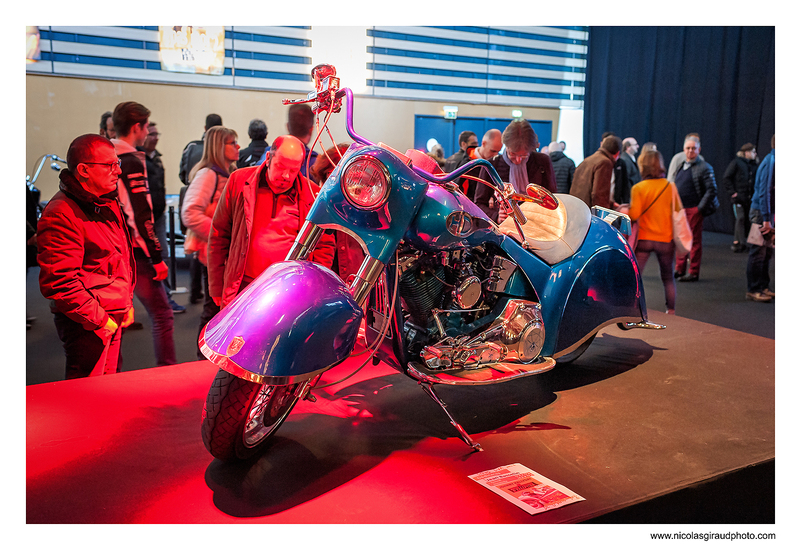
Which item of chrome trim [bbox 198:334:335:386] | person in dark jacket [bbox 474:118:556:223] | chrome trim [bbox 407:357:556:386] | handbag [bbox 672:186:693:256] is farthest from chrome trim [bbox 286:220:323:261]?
handbag [bbox 672:186:693:256]

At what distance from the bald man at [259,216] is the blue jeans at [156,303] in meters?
0.53

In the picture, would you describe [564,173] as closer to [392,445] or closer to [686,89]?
[392,445]

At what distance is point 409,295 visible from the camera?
2.09 m

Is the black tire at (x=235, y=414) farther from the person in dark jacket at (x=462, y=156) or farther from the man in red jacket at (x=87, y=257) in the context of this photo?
the person in dark jacket at (x=462, y=156)

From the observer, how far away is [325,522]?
158 centimetres

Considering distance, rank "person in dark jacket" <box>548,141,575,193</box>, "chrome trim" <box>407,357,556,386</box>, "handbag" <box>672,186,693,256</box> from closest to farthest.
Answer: "chrome trim" <box>407,357,556,386</box>
"handbag" <box>672,186,693,256</box>
"person in dark jacket" <box>548,141,575,193</box>

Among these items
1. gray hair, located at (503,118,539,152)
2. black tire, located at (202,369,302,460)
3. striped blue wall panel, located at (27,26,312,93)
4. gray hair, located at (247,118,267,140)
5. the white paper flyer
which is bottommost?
the white paper flyer

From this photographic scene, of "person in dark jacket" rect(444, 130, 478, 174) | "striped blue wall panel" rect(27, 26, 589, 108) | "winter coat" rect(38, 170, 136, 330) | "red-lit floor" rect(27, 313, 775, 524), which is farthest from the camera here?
"striped blue wall panel" rect(27, 26, 589, 108)

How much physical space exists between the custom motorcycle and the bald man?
0.65 meters

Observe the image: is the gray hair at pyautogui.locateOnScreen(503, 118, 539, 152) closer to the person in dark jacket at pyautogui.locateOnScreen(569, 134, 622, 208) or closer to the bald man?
the person in dark jacket at pyautogui.locateOnScreen(569, 134, 622, 208)

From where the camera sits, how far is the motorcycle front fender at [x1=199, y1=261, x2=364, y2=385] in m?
1.55

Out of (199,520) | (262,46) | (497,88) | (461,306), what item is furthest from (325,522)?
(497,88)

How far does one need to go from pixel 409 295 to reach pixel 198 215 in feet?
6.60

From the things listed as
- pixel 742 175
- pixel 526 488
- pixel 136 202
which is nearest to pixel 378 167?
pixel 526 488
